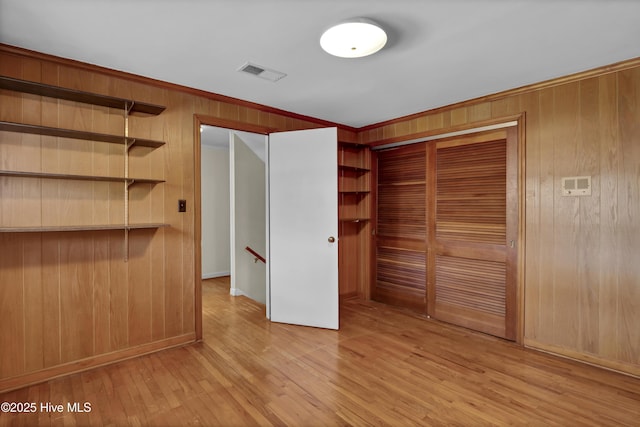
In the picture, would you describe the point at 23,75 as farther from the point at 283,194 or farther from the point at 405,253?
the point at 405,253

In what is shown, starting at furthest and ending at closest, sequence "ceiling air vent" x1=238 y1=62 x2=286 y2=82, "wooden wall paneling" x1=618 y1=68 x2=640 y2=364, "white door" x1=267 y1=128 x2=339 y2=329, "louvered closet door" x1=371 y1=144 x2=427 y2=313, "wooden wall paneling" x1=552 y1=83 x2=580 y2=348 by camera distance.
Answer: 1. "louvered closet door" x1=371 y1=144 x2=427 y2=313
2. "white door" x1=267 y1=128 x2=339 y2=329
3. "wooden wall paneling" x1=552 y1=83 x2=580 y2=348
4. "ceiling air vent" x1=238 y1=62 x2=286 y2=82
5. "wooden wall paneling" x1=618 y1=68 x2=640 y2=364

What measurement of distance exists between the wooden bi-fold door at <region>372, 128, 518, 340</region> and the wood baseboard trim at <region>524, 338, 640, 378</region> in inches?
8.3

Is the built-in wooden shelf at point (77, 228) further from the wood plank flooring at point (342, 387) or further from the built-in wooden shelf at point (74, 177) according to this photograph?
the wood plank flooring at point (342, 387)

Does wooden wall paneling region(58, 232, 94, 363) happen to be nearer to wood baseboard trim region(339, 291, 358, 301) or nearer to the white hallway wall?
wood baseboard trim region(339, 291, 358, 301)

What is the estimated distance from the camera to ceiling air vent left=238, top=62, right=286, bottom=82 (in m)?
2.58

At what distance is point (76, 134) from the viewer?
2416 mm

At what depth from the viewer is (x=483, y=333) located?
333cm

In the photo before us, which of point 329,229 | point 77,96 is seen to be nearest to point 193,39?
point 77,96

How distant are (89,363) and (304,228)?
87.1 inches

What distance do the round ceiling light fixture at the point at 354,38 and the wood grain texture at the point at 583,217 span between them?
177cm

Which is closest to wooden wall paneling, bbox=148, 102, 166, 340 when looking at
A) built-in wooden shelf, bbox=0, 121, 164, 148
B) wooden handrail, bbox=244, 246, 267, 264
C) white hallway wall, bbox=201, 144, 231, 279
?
built-in wooden shelf, bbox=0, 121, 164, 148

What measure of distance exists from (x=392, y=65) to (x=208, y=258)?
4737 mm

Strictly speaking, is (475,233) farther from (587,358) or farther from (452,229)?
(587,358)

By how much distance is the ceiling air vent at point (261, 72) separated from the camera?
8.46ft
